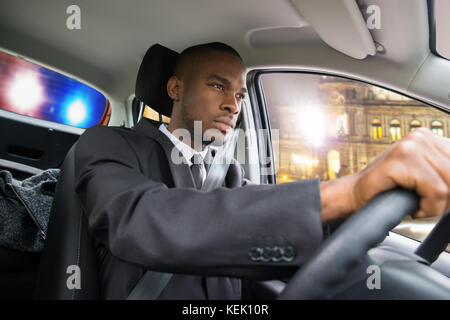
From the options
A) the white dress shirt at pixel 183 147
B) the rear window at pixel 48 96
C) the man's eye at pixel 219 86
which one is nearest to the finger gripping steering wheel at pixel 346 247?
the white dress shirt at pixel 183 147

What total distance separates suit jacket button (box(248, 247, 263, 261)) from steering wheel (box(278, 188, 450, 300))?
0.09m

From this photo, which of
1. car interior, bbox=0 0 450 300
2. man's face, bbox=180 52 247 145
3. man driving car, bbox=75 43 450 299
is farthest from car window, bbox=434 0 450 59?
man driving car, bbox=75 43 450 299

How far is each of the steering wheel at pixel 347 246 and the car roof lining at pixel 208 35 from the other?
939mm

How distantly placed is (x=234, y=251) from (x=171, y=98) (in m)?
1.01

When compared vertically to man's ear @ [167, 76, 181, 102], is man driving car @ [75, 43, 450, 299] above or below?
below

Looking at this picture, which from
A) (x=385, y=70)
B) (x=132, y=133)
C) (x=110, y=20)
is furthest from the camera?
(x=110, y=20)

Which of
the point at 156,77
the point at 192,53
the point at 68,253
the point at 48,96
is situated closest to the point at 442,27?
the point at 192,53

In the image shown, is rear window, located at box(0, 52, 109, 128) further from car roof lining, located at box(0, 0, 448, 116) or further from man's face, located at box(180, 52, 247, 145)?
man's face, located at box(180, 52, 247, 145)

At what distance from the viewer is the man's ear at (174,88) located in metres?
1.40

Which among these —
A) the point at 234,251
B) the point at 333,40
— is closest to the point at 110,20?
the point at 333,40

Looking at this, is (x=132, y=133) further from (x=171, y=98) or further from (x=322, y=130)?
(x=322, y=130)

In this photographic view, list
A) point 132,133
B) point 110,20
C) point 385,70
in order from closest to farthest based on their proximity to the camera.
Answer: point 132,133 < point 385,70 < point 110,20

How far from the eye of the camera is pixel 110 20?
1719 millimetres

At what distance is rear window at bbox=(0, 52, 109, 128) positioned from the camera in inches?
95.9
